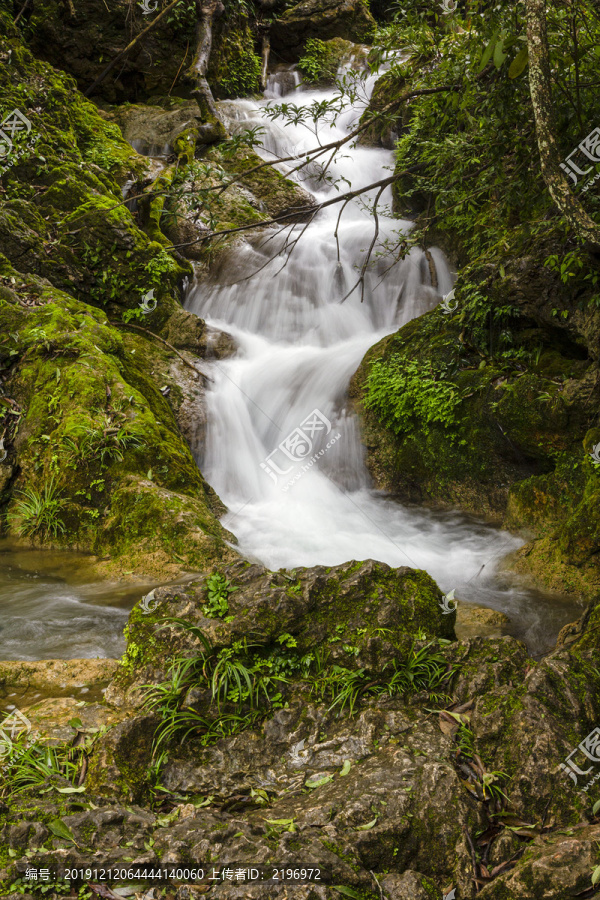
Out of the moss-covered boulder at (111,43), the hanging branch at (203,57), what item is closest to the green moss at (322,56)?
the hanging branch at (203,57)

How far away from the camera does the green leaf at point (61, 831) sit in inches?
68.6

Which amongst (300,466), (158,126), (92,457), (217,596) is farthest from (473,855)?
(158,126)

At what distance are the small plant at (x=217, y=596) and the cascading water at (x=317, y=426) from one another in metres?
2.21

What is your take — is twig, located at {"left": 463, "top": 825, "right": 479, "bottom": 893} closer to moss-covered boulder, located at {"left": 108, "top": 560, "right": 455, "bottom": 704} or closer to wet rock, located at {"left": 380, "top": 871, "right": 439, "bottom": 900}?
wet rock, located at {"left": 380, "top": 871, "right": 439, "bottom": 900}

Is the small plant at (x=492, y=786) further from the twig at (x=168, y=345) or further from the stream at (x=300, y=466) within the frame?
the twig at (x=168, y=345)

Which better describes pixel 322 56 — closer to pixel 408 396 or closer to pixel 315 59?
pixel 315 59

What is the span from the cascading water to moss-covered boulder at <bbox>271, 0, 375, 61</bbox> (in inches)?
341

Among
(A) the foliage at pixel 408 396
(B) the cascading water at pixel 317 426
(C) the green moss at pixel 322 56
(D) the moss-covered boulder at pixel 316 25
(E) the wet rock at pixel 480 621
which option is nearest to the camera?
(E) the wet rock at pixel 480 621

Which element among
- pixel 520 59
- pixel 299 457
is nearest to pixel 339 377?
pixel 299 457

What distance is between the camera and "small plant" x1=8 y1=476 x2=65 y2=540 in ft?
16.9

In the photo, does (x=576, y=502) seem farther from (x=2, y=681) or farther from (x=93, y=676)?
(x=2, y=681)

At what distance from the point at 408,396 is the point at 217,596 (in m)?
4.89

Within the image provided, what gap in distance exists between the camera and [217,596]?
285cm

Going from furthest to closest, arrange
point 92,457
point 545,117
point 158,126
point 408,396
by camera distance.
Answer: point 158,126
point 408,396
point 92,457
point 545,117
